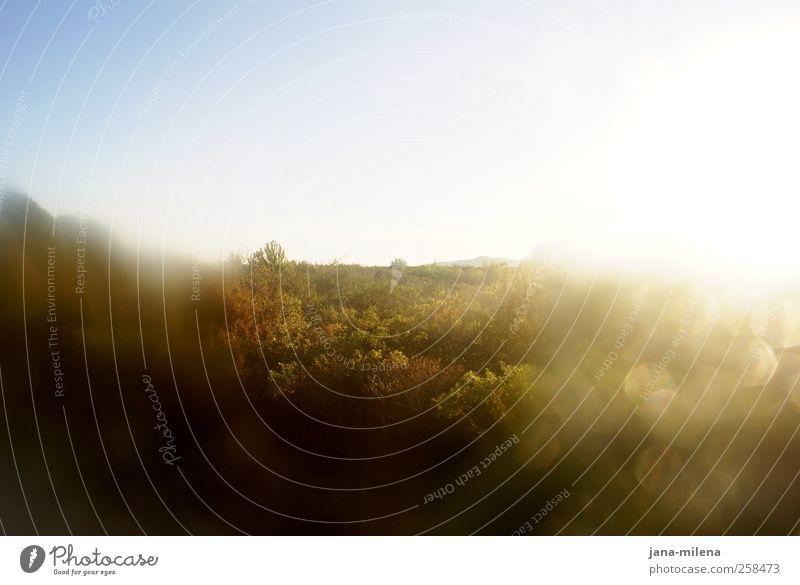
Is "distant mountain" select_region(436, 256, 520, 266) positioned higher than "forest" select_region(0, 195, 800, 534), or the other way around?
"distant mountain" select_region(436, 256, 520, 266)

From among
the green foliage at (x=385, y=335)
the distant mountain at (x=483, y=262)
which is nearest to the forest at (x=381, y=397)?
the green foliage at (x=385, y=335)

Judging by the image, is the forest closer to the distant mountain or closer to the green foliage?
the green foliage

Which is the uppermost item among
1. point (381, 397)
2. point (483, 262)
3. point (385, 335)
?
point (483, 262)

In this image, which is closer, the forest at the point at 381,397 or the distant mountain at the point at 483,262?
the forest at the point at 381,397

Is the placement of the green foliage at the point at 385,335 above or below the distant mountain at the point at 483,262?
below

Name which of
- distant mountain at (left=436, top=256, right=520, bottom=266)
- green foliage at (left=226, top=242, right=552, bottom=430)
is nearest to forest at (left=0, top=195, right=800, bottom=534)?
green foliage at (left=226, top=242, right=552, bottom=430)

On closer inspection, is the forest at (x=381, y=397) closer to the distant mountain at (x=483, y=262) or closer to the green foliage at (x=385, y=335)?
the green foliage at (x=385, y=335)

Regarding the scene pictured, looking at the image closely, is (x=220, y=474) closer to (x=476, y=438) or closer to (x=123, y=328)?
(x=123, y=328)

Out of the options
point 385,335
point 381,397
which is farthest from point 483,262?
point 381,397

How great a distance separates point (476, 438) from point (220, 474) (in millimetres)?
2520

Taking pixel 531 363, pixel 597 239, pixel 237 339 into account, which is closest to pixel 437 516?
pixel 531 363

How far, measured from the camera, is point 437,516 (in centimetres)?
597

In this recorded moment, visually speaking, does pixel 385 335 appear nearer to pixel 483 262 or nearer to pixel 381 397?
pixel 381 397

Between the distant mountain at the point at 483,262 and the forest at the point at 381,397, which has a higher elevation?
the distant mountain at the point at 483,262
